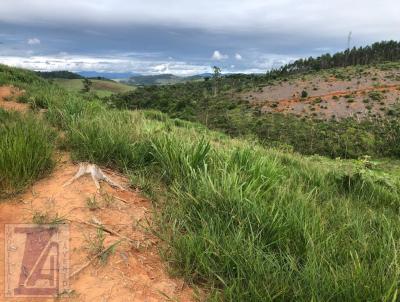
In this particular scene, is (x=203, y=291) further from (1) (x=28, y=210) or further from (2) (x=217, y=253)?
(1) (x=28, y=210)

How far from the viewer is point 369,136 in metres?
45.3

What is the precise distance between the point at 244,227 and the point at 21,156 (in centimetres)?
226

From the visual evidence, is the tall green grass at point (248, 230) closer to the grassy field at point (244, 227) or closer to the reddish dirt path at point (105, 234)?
the grassy field at point (244, 227)

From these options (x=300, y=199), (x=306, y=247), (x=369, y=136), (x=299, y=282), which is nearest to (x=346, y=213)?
(x=300, y=199)

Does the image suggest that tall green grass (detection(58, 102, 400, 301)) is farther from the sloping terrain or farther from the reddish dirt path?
the sloping terrain

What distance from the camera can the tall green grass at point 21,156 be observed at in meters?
3.77

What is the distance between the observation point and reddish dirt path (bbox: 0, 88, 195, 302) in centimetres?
273

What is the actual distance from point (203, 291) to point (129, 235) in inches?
33.4

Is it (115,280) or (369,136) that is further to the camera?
(369,136)

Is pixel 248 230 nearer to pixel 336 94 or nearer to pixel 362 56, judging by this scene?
pixel 336 94

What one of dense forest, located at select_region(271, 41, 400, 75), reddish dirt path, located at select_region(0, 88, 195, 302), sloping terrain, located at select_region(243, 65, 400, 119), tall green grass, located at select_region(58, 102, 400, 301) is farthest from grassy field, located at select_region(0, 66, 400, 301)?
dense forest, located at select_region(271, 41, 400, 75)

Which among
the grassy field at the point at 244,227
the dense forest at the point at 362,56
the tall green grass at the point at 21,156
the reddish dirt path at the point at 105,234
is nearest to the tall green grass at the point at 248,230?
the grassy field at the point at 244,227

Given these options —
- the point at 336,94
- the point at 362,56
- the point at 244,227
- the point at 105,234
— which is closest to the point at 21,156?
the point at 105,234

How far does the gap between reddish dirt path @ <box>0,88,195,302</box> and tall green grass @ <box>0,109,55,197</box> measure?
11 cm
